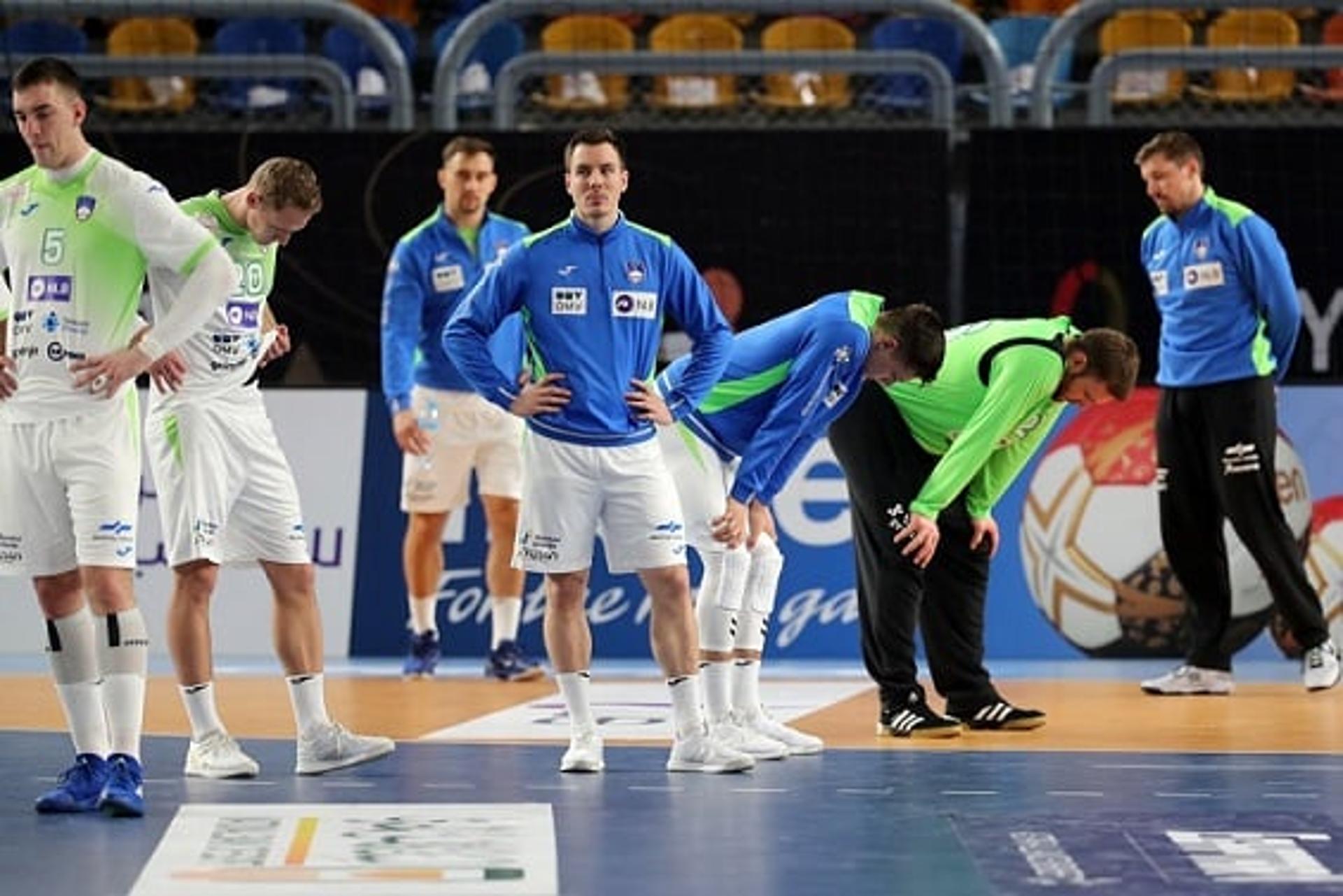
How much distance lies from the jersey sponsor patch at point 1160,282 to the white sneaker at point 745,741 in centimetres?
403

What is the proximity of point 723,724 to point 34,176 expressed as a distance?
3.00 metres

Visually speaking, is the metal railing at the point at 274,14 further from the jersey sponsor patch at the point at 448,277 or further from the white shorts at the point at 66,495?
the white shorts at the point at 66,495

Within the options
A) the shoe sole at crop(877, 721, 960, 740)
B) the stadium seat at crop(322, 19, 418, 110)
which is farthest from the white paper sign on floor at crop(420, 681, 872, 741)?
the stadium seat at crop(322, 19, 418, 110)

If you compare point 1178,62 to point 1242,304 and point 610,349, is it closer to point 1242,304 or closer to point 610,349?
point 1242,304

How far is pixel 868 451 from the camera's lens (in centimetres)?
1003

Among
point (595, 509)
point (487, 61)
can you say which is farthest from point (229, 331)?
point (487, 61)

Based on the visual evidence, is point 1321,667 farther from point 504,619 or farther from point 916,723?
point 504,619

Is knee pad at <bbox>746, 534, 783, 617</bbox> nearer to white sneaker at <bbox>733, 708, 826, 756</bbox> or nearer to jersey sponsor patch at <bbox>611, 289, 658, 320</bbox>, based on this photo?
white sneaker at <bbox>733, 708, 826, 756</bbox>

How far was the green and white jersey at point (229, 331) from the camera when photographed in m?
8.68

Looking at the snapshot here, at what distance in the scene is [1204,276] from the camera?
1205 centimetres

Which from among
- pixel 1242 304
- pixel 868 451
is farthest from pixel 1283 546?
pixel 868 451

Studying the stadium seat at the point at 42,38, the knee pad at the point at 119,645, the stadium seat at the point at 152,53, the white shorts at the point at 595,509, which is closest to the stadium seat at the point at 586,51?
the stadium seat at the point at 152,53

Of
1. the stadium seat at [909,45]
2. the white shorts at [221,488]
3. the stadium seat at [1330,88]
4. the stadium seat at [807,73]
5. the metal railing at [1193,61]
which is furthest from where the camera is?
the stadium seat at [807,73]

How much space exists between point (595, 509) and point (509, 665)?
4033 millimetres
